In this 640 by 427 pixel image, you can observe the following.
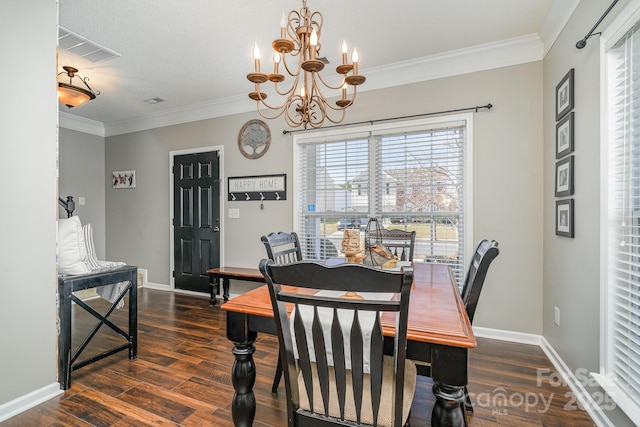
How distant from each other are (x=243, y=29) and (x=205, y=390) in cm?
275

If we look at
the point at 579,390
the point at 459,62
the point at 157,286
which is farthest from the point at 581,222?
the point at 157,286

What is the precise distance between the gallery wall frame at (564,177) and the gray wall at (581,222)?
2.0 inches

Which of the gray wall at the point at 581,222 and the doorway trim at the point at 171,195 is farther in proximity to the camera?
the doorway trim at the point at 171,195

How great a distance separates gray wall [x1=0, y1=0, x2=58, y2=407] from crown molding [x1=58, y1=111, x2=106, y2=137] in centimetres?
336

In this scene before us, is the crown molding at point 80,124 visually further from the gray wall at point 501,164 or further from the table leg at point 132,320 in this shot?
the table leg at point 132,320

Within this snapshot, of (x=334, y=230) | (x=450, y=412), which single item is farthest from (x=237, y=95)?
(x=450, y=412)

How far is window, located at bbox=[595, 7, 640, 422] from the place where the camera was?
143 centimetres

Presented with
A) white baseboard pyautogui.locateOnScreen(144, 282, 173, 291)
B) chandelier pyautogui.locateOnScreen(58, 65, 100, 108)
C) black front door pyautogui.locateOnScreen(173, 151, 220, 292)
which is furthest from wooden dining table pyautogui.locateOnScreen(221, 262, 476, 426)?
white baseboard pyautogui.locateOnScreen(144, 282, 173, 291)

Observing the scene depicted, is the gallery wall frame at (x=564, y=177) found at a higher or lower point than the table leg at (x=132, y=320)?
higher

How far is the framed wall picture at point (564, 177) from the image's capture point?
2093 millimetres

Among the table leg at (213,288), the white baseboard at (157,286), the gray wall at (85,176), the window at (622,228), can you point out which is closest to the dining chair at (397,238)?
the window at (622,228)

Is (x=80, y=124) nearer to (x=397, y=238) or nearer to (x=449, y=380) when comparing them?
(x=397, y=238)

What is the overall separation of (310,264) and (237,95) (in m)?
3.71

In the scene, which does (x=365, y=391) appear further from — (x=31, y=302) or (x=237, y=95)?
(x=237, y=95)
